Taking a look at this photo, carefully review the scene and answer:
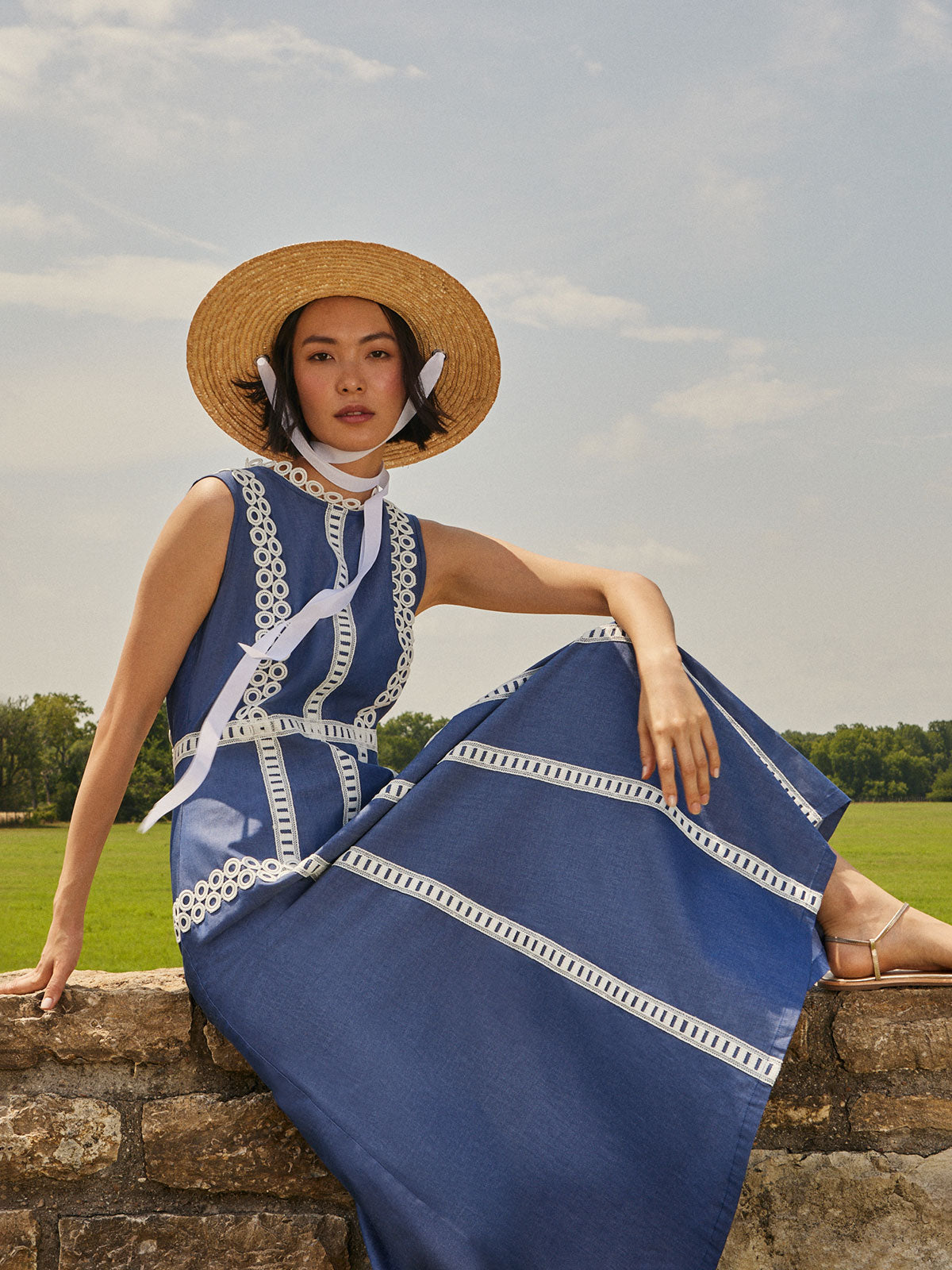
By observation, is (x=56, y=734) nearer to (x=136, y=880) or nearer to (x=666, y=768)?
(x=136, y=880)

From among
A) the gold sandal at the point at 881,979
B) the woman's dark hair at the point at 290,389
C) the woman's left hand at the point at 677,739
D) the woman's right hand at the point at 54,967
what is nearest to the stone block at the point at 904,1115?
the gold sandal at the point at 881,979

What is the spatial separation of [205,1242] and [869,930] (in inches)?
46.6

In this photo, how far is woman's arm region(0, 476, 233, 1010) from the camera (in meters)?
1.67

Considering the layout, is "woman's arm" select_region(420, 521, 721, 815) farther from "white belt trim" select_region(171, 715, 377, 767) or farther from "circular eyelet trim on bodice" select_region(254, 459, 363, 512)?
"white belt trim" select_region(171, 715, 377, 767)

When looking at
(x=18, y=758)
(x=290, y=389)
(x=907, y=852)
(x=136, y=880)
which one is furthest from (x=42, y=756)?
(x=290, y=389)

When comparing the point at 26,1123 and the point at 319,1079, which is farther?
the point at 26,1123

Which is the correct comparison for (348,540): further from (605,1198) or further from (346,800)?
(605,1198)

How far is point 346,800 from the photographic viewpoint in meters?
1.74

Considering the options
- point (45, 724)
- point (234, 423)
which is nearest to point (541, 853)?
point (234, 423)

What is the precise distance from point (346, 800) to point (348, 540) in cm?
53

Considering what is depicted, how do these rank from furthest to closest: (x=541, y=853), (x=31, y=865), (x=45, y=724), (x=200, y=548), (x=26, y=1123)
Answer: (x=45, y=724) → (x=31, y=865) → (x=200, y=548) → (x=26, y=1123) → (x=541, y=853)

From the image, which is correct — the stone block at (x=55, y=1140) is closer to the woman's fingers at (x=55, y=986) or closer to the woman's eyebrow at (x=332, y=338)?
the woman's fingers at (x=55, y=986)

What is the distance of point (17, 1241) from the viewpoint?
5.40ft

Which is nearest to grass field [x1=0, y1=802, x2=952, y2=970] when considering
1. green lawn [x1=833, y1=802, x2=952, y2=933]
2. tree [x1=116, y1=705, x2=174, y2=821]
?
green lawn [x1=833, y1=802, x2=952, y2=933]
